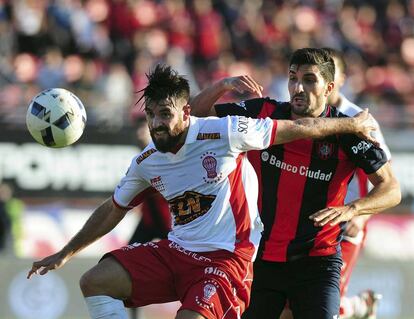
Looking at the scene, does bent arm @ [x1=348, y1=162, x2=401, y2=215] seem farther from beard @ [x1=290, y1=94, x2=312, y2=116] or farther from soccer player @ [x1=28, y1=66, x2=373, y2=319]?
beard @ [x1=290, y1=94, x2=312, y2=116]

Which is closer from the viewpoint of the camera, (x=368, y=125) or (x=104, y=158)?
(x=368, y=125)

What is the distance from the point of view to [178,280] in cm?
661

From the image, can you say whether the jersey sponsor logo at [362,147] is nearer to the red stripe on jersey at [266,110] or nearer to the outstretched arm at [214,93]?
the red stripe on jersey at [266,110]

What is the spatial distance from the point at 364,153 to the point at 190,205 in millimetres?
1262

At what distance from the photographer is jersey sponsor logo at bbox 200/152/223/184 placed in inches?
259

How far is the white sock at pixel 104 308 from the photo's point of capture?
6.38 metres

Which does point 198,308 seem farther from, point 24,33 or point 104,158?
point 24,33

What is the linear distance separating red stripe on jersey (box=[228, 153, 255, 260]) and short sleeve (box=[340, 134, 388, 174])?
789 millimetres

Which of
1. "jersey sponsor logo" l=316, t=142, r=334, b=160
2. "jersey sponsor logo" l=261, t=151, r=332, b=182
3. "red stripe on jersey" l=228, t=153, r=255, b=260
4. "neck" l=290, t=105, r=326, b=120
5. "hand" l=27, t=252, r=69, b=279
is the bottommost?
"hand" l=27, t=252, r=69, b=279

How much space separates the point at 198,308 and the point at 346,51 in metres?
13.9

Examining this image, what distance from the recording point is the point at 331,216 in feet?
21.2

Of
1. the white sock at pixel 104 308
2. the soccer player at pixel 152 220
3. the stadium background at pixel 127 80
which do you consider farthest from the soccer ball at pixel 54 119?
the stadium background at pixel 127 80

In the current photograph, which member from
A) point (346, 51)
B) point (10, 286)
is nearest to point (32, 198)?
point (10, 286)

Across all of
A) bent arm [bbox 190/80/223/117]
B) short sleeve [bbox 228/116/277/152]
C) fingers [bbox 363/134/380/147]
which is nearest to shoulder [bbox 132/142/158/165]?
short sleeve [bbox 228/116/277/152]
